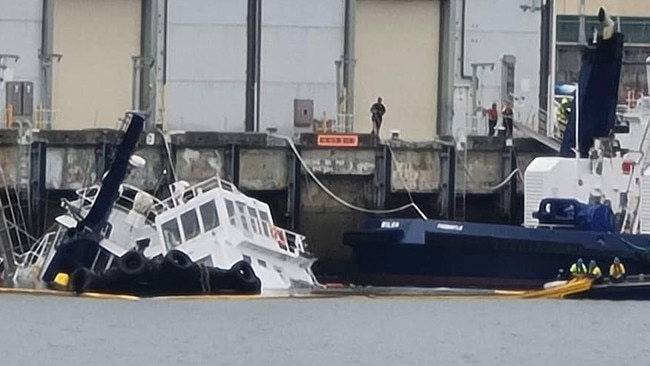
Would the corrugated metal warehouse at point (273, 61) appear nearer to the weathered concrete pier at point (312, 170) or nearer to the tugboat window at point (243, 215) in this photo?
the weathered concrete pier at point (312, 170)

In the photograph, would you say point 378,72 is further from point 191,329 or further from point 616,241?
point 191,329

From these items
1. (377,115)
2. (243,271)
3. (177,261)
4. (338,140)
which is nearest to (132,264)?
(177,261)

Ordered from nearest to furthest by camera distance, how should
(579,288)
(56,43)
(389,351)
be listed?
(389,351) < (579,288) < (56,43)

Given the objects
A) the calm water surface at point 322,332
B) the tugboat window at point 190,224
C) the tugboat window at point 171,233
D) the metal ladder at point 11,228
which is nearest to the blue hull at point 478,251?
the calm water surface at point 322,332

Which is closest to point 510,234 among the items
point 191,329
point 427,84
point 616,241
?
point 616,241

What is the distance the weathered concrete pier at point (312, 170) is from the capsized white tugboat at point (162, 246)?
2.46 meters

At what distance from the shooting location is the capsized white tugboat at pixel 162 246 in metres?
63.7

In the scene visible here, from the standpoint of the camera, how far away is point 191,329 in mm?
59188

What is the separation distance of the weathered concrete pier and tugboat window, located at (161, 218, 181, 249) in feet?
13.3

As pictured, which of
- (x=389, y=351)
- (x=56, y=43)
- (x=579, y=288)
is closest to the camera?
(x=389, y=351)

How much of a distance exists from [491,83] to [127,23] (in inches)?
337

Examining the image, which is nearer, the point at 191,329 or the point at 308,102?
the point at 191,329

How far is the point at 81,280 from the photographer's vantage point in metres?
63.8

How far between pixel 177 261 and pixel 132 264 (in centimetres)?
83
